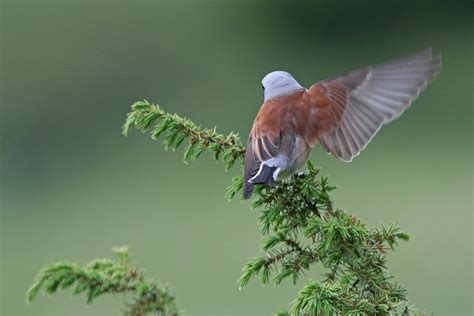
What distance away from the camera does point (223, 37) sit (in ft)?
35.7

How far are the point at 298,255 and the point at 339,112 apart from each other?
1.18 m

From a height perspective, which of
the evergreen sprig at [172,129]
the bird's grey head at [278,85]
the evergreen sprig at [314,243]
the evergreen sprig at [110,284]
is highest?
the bird's grey head at [278,85]

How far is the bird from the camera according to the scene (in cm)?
298

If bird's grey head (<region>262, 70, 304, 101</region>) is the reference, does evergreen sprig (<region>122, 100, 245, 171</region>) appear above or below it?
below

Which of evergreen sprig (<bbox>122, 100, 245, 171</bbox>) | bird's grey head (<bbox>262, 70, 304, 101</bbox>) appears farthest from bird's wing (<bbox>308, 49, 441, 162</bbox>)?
evergreen sprig (<bbox>122, 100, 245, 171</bbox>)

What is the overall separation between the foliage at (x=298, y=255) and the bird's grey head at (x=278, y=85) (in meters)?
0.89

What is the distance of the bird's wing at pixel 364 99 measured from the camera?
2975mm

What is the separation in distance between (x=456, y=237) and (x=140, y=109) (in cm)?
585

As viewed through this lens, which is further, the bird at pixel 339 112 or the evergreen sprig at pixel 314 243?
the bird at pixel 339 112

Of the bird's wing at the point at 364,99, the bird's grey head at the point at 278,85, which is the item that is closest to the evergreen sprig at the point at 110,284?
the bird's wing at the point at 364,99

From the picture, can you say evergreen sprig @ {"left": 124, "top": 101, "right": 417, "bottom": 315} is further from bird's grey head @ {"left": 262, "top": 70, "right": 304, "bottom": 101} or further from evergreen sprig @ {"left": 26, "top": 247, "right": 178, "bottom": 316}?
bird's grey head @ {"left": 262, "top": 70, "right": 304, "bottom": 101}

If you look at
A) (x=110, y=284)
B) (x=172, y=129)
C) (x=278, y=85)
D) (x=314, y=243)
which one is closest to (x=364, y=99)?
(x=278, y=85)

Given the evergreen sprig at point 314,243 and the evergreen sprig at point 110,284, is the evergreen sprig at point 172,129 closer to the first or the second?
the evergreen sprig at point 314,243

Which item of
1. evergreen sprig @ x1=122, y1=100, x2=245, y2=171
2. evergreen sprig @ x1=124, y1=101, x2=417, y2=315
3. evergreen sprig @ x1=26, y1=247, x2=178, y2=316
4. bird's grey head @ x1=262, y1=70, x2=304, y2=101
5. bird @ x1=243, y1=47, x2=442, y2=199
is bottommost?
evergreen sprig @ x1=26, y1=247, x2=178, y2=316
